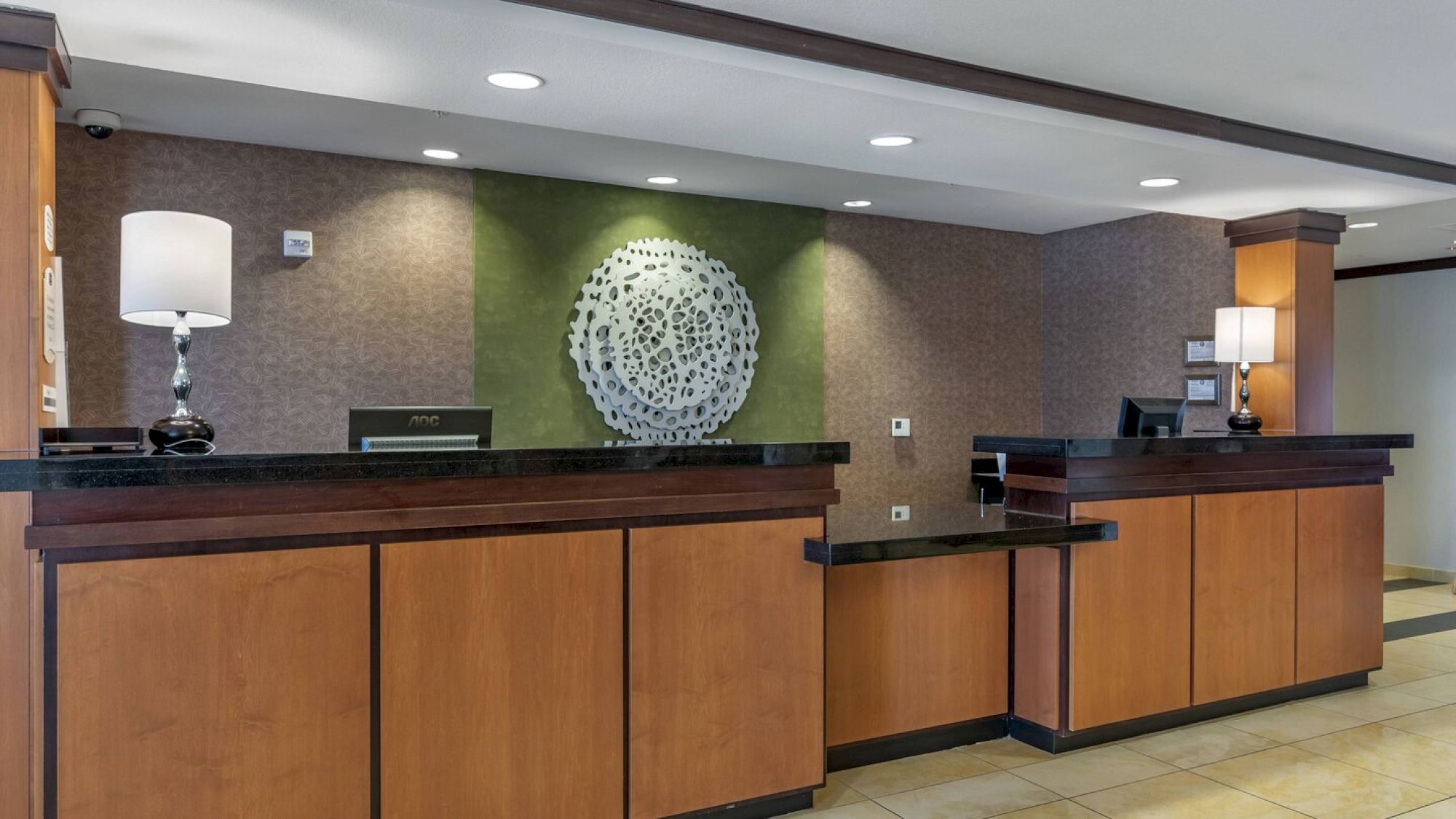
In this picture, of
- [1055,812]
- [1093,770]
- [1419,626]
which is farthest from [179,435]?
[1419,626]

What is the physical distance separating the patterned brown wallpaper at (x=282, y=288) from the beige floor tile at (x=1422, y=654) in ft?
16.7

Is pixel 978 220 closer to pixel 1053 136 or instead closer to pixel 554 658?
pixel 1053 136

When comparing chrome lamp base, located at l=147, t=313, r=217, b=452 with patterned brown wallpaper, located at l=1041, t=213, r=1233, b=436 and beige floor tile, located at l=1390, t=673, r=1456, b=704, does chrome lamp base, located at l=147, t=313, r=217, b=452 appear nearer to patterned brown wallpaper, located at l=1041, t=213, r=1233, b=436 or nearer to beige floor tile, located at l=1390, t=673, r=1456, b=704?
beige floor tile, located at l=1390, t=673, r=1456, b=704

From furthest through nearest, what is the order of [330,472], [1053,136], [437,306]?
[437,306], [1053,136], [330,472]

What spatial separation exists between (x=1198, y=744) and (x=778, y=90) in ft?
9.46

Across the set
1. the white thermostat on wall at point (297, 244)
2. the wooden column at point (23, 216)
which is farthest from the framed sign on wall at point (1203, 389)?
the wooden column at point (23, 216)

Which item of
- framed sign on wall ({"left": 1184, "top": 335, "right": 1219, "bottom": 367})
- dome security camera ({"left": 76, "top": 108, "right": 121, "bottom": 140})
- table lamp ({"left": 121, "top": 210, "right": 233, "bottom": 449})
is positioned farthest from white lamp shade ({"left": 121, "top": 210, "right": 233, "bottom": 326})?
framed sign on wall ({"left": 1184, "top": 335, "right": 1219, "bottom": 367})

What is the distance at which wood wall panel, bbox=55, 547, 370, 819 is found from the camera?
85.2 inches

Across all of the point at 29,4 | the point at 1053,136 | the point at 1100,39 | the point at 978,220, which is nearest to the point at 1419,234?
the point at 978,220

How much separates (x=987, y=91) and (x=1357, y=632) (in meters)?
3.14

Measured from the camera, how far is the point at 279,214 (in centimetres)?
462

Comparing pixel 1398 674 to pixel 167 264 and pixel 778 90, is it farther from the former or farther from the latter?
pixel 167 264

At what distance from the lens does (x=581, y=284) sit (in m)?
5.34

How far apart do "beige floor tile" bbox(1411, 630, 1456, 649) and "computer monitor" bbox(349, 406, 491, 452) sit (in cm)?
540
